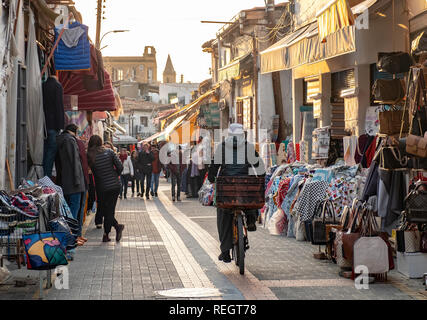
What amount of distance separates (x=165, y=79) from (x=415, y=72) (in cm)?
17134

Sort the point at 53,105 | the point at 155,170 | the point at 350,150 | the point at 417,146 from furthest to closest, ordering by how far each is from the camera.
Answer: the point at 155,170 → the point at 350,150 → the point at 53,105 → the point at 417,146

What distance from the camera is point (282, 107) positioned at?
28453mm

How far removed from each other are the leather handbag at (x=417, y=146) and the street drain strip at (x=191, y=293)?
2816 millimetres

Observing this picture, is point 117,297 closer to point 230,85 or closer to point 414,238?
point 414,238

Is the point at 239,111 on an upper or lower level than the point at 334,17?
lower

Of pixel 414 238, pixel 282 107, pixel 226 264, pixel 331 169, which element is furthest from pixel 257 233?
pixel 282 107

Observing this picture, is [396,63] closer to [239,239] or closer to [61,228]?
[239,239]

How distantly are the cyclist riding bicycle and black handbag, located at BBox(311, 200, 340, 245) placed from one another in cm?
99

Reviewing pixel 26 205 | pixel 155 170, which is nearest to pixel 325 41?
pixel 26 205

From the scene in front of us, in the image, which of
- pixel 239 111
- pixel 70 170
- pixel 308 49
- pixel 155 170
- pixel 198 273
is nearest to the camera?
pixel 198 273

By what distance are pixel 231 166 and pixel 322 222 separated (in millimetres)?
1574

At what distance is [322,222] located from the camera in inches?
422

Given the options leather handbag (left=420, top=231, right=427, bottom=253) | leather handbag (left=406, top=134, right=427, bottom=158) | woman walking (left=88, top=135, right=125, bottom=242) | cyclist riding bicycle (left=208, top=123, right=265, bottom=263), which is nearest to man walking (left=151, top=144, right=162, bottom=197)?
woman walking (left=88, top=135, right=125, bottom=242)

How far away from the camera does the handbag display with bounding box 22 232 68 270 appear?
788cm
